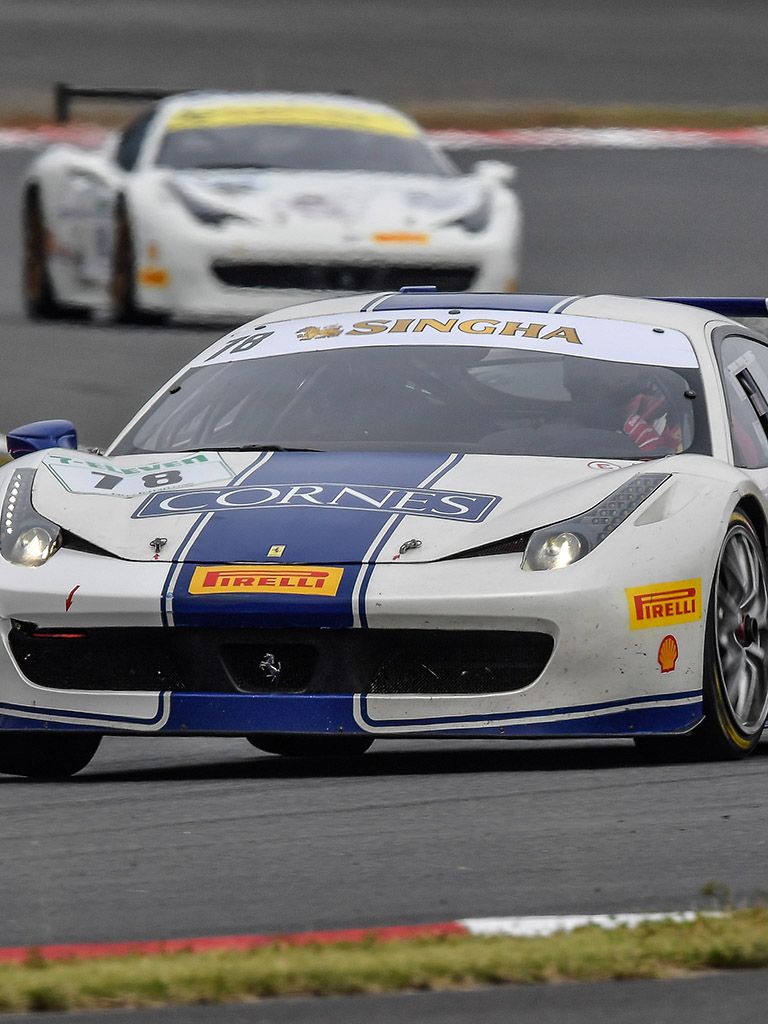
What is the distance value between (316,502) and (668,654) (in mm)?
884

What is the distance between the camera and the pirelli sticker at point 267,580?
5.92 metres

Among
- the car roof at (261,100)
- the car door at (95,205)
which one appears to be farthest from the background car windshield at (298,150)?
the car roof at (261,100)

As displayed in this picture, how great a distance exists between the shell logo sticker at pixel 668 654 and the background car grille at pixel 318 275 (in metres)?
7.64

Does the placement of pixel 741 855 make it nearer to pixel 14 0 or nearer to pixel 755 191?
pixel 755 191

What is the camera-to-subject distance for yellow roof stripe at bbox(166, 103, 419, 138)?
48.7 ft

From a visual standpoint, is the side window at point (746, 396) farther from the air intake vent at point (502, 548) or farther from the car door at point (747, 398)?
the air intake vent at point (502, 548)

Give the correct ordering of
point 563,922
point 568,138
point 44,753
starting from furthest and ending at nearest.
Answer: point 568,138
point 44,753
point 563,922

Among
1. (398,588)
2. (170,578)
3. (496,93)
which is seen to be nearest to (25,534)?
(170,578)

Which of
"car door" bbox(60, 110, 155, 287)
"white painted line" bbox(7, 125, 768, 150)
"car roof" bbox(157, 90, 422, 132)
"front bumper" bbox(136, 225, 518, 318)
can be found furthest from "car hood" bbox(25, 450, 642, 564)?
"white painted line" bbox(7, 125, 768, 150)

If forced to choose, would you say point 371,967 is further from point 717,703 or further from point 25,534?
point 25,534

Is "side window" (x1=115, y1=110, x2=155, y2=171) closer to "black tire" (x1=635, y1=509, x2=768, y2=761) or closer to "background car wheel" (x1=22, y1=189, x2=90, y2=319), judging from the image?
"background car wheel" (x1=22, y1=189, x2=90, y2=319)

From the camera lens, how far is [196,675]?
6.01 m

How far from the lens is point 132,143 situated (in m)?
15.0

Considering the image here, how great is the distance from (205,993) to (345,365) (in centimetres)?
362
